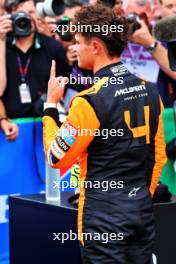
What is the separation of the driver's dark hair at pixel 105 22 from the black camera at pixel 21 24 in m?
2.30

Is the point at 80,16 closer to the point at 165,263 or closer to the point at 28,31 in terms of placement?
the point at 165,263

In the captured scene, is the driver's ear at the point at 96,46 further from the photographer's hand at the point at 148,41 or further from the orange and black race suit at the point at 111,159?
the photographer's hand at the point at 148,41

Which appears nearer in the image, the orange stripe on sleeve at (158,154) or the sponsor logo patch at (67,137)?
the sponsor logo patch at (67,137)

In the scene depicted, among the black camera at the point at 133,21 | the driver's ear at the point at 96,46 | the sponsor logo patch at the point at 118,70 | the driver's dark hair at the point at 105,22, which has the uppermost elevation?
the black camera at the point at 133,21

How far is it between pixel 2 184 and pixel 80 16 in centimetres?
262

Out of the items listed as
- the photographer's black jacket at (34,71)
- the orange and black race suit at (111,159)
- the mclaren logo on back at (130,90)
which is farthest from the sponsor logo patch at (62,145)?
the photographer's black jacket at (34,71)

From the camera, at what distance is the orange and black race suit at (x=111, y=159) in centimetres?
378

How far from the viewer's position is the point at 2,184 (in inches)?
247

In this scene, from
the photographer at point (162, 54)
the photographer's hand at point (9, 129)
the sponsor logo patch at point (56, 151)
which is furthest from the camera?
the photographer at point (162, 54)

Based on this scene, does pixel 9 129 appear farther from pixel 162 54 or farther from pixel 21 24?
pixel 162 54

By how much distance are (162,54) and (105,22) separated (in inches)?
101

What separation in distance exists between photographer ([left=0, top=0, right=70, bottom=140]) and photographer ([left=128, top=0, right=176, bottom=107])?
2.58 feet

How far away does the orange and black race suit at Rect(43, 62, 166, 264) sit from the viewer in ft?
12.4

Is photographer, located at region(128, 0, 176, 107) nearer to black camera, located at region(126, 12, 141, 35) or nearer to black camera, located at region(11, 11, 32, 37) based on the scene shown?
black camera, located at region(126, 12, 141, 35)
